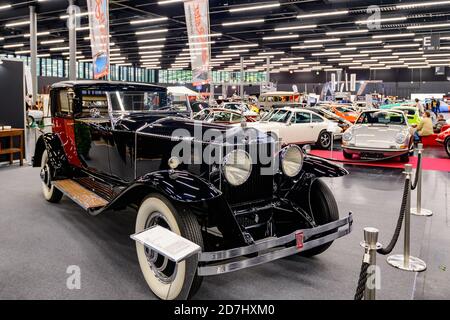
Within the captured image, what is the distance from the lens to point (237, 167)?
10.1 feet

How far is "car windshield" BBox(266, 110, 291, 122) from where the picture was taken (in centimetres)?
1155

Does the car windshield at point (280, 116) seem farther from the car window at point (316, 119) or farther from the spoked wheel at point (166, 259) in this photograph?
the spoked wheel at point (166, 259)

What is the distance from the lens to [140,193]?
334 cm

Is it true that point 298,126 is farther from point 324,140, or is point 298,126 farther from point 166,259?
point 166,259

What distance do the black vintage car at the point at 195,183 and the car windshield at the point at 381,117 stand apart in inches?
260

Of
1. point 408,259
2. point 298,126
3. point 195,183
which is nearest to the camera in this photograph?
point 195,183

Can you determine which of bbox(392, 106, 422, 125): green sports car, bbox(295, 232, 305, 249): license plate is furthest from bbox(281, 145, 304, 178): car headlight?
bbox(392, 106, 422, 125): green sports car

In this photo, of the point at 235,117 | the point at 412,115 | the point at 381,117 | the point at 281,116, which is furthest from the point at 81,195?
the point at 412,115

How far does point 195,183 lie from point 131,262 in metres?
1.21

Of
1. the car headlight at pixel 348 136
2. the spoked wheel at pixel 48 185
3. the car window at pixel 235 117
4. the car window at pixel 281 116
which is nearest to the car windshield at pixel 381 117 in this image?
the car headlight at pixel 348 136

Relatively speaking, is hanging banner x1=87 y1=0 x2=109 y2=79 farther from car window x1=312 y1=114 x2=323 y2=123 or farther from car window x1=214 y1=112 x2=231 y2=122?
car window x1=312 y1=114 x2=323 y2=123
